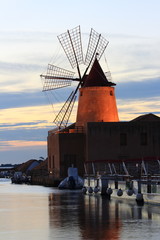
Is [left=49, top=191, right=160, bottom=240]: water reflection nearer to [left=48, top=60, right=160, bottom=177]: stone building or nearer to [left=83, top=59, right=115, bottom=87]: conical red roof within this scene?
[left=48, top=60, right=160, bottom=177]: stone building

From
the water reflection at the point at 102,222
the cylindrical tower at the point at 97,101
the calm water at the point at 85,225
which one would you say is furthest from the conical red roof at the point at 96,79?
the calm water at the point at 85,225

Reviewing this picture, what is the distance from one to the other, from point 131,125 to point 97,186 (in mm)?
26790

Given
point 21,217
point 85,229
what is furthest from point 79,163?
point 85,229

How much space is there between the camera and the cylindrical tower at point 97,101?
258 feet

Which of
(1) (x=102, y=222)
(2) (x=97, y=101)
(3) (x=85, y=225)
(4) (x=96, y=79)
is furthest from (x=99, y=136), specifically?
(3) (x=85, y=225)

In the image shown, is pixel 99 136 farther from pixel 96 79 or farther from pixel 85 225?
pixel 85 225

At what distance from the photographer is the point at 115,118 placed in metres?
79.7

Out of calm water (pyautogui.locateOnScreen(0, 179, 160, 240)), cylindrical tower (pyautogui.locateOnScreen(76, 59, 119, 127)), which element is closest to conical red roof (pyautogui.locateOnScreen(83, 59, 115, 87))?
cylindrical tower (pyautogui.locateOnScreen(76, 59, 119, 127))

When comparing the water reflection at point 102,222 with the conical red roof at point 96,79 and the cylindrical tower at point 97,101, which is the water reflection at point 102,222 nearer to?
the cylindrical tower at point 97,101

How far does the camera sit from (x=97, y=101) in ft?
257

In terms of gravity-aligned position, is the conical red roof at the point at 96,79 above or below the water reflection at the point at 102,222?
above

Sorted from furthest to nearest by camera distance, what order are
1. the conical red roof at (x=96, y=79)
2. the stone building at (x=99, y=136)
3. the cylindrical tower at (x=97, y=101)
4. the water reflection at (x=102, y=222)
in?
the conical red roof at (x=96, y=79), the cylindrical tower at (x=97, y=101), the stone building at (x=99, y=136), the water reflection at (x=102, y=222)

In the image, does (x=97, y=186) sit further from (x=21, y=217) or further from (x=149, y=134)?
(x=149, y=134)

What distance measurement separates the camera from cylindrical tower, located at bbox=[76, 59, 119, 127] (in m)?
78.5
